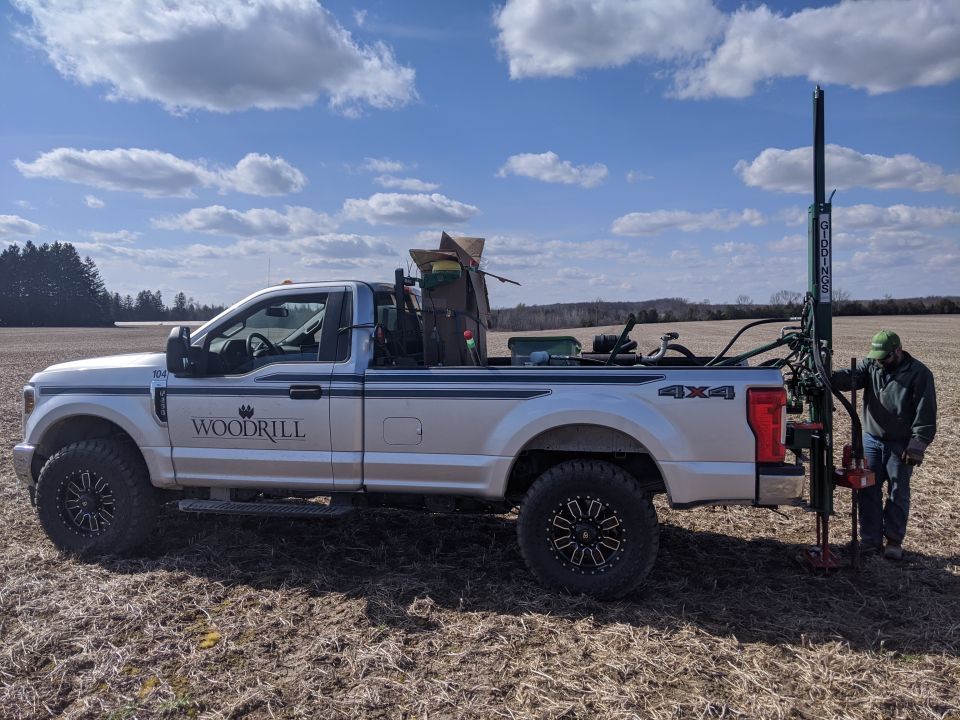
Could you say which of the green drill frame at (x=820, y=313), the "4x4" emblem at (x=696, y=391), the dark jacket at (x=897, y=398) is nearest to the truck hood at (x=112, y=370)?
the "4x4" emblem at (x=696, y=391)

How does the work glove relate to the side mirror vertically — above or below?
below

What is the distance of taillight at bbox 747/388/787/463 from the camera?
4.43 m

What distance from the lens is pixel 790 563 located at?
534 cm

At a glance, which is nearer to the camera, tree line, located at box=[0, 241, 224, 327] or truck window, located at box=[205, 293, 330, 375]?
truck window, located at box=[205, 293, 330, 375]

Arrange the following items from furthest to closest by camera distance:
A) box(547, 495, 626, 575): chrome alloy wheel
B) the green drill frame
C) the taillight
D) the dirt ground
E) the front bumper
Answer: the front bumper, the green drill frame, box(547, 495, 626, 575): chrome alloy wheel, the taillight, the dirt ground

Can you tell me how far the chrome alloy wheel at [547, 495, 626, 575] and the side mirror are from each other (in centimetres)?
284

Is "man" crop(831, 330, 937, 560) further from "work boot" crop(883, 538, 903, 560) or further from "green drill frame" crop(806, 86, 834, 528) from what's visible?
"green drill frame" crop(806, 86, 834, 528)

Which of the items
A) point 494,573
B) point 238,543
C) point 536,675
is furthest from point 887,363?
point 238,543

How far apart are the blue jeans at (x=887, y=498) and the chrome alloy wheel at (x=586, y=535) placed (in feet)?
7.59

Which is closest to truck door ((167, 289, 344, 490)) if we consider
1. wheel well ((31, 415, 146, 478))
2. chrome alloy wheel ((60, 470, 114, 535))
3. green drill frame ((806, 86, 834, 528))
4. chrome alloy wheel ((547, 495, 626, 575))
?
chrome alloy wheel ((60, 470, 114, 535))

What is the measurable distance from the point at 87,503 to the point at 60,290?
88775 millimetres

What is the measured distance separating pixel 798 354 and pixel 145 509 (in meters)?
5.08

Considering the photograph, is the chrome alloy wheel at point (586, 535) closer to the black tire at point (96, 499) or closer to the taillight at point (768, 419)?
the taillight at point (768, 419)

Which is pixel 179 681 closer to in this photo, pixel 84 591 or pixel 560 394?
pixel 84 591
